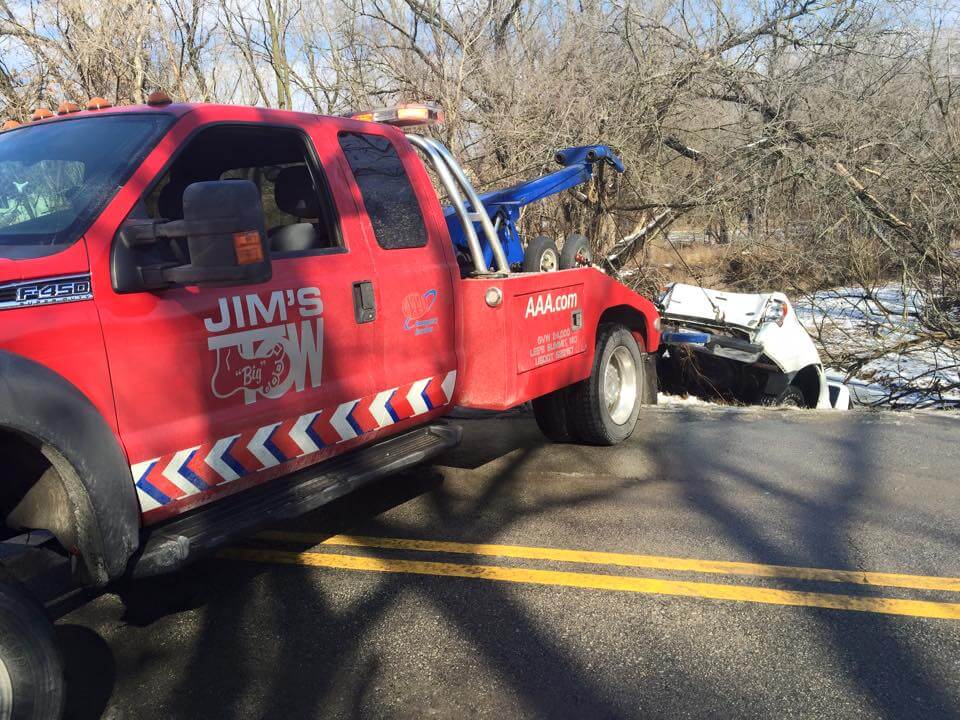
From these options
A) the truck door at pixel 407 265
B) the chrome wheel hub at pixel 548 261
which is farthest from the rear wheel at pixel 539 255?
the truck door at pixel 407 265

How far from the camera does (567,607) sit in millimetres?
3477

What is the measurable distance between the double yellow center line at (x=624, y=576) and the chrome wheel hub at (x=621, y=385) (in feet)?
6.55

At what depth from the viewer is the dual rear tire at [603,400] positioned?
18.2ft

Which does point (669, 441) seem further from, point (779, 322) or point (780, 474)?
point (779, 322)

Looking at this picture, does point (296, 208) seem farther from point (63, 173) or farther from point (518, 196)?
point (518, 196)

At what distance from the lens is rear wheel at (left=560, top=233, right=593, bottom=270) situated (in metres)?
6.97

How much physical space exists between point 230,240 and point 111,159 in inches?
32.8

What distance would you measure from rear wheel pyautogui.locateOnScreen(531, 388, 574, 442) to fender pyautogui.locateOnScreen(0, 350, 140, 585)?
3.29 m

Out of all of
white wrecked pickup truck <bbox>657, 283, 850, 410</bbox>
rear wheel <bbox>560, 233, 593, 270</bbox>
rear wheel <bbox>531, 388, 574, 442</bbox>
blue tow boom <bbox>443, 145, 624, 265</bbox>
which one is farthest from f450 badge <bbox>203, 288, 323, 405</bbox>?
white wrecked pickup truck <bbox>657, 283, 850, 410</bbox>

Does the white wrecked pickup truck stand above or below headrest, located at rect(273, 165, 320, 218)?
below

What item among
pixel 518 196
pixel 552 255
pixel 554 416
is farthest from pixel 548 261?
pixel 554 416

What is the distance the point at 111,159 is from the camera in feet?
10.4

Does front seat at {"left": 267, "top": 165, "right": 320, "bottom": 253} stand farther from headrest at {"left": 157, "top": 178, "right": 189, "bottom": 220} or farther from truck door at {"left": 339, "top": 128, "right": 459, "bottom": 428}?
headrest at {"left": 157, "top": 178, "right": 189, "bottom": 220}

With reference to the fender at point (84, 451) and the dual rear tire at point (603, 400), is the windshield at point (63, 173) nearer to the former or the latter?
the fender at point (84, 451)
